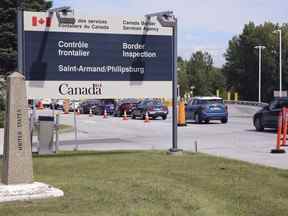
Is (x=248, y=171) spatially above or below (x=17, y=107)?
below

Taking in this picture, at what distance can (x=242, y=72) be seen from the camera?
97.6m

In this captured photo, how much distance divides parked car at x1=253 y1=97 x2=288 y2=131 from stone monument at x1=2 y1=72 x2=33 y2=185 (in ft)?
64.0

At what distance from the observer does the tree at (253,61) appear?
93.4m

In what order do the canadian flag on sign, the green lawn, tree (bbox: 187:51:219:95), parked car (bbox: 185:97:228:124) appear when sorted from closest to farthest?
the green lawn → the canadian flag on sign → parked car (bbox: 185:97:228:124) → tree (bbox: 187:51:219:95)

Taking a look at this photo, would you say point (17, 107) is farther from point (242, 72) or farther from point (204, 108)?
point (242, 72)

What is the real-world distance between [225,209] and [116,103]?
154ft

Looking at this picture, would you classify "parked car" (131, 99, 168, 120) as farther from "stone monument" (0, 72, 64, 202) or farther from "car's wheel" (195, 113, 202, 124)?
"stone monument" (0, 72, 64, 202)

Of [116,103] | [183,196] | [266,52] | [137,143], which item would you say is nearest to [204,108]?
[137,143]

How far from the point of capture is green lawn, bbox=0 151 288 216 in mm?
8141

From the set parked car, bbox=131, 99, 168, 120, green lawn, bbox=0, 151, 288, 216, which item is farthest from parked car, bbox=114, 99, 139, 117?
green lawn, bbox=0, 151, 288, 216

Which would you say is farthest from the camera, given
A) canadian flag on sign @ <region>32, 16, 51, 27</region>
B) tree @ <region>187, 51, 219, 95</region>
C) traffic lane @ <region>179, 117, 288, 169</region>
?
tree @ <region>187, 51, 219, 95</region>

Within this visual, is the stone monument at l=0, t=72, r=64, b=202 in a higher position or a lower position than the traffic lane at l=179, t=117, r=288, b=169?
higher

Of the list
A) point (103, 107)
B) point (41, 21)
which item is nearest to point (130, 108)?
point (103, 107)

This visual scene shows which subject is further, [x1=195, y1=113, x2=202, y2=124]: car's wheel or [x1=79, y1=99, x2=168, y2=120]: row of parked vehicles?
[x1=79, y1=99, x2=168, y2=120]: row of parked vehicles
